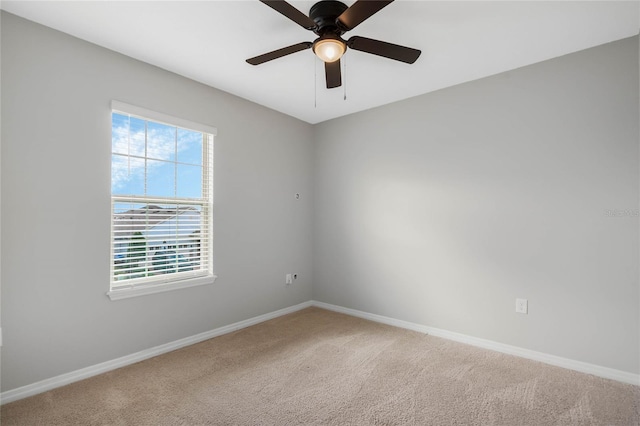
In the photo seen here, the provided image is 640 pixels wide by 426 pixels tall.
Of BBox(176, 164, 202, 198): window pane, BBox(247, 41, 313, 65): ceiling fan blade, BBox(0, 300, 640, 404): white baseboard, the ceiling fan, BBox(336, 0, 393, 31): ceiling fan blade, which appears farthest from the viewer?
BBox(176, 164, 202, 198): window pane

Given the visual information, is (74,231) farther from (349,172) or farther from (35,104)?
(349,172)

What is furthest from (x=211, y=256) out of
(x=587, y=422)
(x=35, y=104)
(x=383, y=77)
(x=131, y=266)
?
(x=587, y=422)

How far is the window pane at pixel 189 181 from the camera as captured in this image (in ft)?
9.89

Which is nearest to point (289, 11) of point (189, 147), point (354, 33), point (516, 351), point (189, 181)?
point (354, 33)

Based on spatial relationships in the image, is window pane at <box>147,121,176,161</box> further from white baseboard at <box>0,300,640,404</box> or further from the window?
white baseboard at <box>0,300,640,404</box>

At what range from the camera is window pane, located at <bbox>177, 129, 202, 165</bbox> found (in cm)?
302

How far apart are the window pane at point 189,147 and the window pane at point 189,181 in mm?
68

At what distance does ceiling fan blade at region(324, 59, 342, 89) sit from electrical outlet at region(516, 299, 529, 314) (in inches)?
94.2

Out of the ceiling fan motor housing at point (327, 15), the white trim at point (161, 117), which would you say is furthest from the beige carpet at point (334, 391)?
the ceiling fan motor housing at point (327, 15)

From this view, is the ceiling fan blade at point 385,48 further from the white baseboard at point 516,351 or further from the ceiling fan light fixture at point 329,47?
the white baseboard at point 516,351

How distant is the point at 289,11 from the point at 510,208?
94.9 inches

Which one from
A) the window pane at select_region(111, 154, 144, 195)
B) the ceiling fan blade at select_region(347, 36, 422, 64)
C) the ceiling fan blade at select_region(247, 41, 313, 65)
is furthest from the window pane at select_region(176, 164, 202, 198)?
the ceiling fan blade at select_region(347, 36, 422, 64)

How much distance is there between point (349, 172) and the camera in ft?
13.2

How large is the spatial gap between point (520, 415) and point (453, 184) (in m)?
1.95
